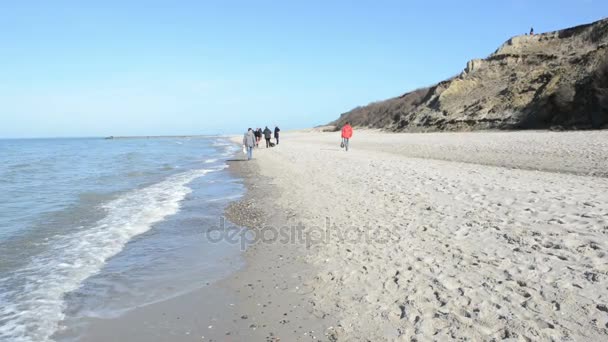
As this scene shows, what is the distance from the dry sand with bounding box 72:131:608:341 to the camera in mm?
3715

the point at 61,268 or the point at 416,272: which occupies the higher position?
the point at 416,272

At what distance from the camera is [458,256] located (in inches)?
→ 204

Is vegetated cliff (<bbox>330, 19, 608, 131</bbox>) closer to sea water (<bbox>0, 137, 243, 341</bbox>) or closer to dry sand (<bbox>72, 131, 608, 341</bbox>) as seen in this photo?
dry sand (<bbox>72, 131, 608, 341</bbox>)

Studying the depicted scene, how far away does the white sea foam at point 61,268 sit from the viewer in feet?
14.5

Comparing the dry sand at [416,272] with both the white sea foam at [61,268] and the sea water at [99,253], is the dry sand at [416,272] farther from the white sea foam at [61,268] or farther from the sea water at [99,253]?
the white sea foam at [61,268]

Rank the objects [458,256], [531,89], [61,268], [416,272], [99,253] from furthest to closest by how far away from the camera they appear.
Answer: [531,89]
[99,253]
[61,268]
[458,256]
[416,272]

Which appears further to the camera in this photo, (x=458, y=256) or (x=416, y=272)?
(x=458, y=256)

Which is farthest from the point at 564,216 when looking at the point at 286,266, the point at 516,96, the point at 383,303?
the point at 516,96

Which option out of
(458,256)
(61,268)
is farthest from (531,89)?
(61,268)

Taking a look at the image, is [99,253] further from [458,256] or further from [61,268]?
[458,256]

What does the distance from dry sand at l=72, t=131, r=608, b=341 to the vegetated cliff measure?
50.5ft

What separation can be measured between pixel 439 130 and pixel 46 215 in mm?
26914

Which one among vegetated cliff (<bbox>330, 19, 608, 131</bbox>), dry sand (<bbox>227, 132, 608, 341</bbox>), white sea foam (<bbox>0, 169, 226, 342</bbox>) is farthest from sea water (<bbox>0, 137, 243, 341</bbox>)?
vegetated cliff (<bbox>330, 19, 608, 131</bbox>)

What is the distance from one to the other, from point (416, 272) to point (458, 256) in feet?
2.34
